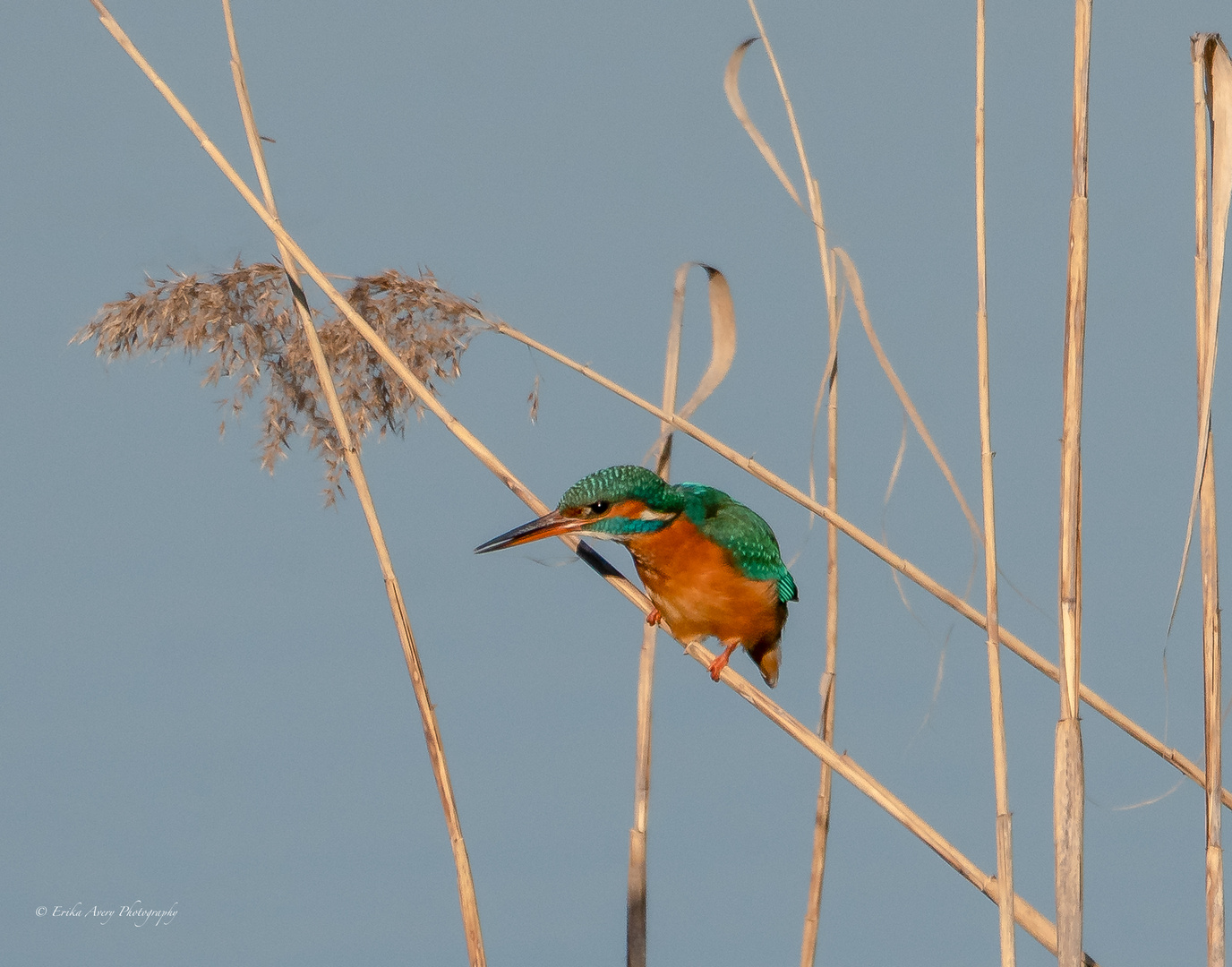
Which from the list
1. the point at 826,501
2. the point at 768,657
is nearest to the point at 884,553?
the point at 826,501

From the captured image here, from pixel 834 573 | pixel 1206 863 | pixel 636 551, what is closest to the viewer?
pixel 1206 863

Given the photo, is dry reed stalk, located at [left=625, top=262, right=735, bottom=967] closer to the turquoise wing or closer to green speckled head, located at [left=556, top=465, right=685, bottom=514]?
green speckled head, located at [left=556, top=465, right=685, bottom=514]

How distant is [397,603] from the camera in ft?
8.69

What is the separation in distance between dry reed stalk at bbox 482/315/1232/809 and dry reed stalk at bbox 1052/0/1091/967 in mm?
85

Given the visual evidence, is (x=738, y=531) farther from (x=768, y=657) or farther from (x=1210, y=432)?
(x=1210, y=432)

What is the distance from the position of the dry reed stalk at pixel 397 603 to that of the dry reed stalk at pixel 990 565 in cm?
105

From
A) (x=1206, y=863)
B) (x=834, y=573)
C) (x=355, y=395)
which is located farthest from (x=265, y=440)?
(x=1206, y=863)

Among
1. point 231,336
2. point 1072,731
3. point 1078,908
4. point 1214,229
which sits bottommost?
point 1078,908

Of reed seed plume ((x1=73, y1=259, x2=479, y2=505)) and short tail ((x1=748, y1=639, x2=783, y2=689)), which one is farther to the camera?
short tail ((x1=748, y1=639, x2=783, y2=689))

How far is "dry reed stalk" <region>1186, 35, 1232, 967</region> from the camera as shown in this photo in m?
2.19

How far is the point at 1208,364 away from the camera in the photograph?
224 cm

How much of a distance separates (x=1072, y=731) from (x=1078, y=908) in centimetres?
31

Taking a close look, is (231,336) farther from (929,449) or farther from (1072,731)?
A: (1072,731)

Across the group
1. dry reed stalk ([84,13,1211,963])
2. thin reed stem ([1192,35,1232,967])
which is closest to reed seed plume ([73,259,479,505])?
dry reed stalk ([84,13,1211,963])
